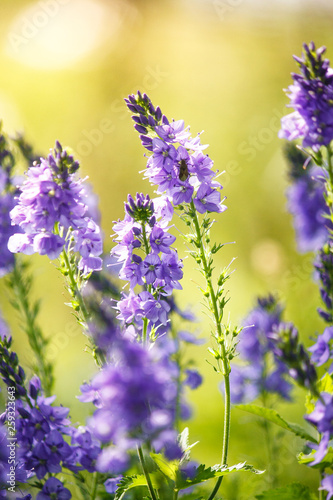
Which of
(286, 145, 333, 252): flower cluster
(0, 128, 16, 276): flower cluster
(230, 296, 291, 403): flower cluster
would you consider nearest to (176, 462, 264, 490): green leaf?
(230, 296, 291, 403): flower cluster

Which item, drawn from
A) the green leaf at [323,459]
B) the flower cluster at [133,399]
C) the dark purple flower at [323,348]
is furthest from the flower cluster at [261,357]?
the flower cluster at [133,399]

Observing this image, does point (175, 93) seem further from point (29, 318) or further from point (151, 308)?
point (151, 308)

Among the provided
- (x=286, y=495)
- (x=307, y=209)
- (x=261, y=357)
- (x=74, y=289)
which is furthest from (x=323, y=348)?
(x=307, y=209)

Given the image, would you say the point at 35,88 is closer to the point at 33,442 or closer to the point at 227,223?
the point at 227,223

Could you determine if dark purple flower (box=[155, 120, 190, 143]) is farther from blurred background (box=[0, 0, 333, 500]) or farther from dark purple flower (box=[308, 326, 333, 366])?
blurred background (box=[0, 0, 333, 500])

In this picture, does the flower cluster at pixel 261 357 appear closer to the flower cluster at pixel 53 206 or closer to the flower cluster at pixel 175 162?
the flower cluster at pixel 175 162

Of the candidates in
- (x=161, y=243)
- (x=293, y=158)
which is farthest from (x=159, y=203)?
(x=293, y=158)
